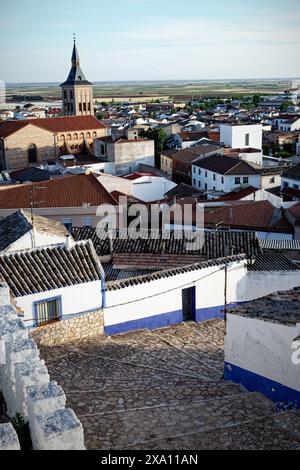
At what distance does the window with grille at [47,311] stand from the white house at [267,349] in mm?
4460

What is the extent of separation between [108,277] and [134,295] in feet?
6.53

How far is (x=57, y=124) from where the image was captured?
51.8m

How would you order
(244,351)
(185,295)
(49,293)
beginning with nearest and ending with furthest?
(244,351) < (49,293) < (185,295)

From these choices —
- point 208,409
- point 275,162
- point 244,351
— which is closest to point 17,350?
point 208,409

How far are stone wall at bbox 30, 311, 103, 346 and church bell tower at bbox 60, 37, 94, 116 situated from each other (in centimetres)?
5499

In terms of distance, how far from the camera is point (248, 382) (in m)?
10.3

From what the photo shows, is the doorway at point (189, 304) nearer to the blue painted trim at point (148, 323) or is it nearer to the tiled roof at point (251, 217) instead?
the blue painted trim at point (148, 323)

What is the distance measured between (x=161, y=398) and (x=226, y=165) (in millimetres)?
29496

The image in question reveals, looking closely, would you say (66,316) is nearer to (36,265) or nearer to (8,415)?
(36,265)

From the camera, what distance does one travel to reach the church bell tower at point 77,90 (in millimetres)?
66125

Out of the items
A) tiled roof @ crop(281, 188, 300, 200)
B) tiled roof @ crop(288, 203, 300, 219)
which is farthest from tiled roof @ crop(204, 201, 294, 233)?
tiled roof @ crop(281, 188, 300, 200)

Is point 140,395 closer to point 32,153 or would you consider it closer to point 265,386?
point 265,386

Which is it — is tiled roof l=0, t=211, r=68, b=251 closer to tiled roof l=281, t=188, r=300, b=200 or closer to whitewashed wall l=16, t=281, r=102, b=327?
whitewashed wall l=16, t=281, r=102, b=327
